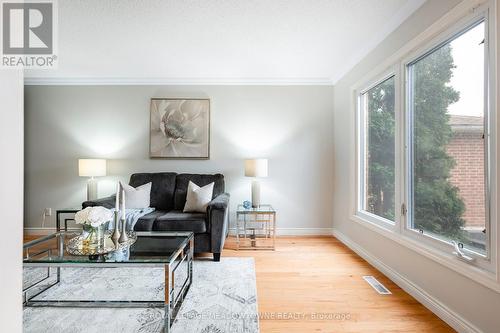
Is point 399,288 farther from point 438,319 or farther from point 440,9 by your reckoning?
point 440,9

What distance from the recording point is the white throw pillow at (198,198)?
345 cm

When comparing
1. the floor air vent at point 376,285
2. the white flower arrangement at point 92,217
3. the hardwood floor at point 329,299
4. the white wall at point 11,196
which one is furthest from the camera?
the floor air vent at point 376,285

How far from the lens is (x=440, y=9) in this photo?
199cm

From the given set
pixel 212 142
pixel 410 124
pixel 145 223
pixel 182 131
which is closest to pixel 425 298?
pixel 410 124

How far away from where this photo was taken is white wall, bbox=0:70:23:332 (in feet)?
2.15

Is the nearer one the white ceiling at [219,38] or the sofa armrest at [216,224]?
the white ceiling at [219,38]

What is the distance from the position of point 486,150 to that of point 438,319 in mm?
1210

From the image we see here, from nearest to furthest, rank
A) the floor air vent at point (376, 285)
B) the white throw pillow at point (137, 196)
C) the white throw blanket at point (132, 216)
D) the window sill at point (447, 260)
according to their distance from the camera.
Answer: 1. the window sill at point (447, 260)
2. the floor air vent at point (376, 285)
3. the white throw blanket at point (132, 216)
4. the white throw pillow at point (137, 196)

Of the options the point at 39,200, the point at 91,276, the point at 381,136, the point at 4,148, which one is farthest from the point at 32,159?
the point at 381,136

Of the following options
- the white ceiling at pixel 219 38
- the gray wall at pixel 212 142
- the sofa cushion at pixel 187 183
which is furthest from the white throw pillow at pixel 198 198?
the white ceiling at pixel 219 38

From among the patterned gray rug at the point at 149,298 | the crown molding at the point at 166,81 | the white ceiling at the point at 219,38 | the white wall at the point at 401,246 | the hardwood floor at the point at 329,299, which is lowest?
the hardwood floor at the point at 329,299

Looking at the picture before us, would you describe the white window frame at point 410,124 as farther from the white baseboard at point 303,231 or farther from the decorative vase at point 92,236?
the decorative vase at point 92,236

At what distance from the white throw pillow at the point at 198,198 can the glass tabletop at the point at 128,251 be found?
1017 mm

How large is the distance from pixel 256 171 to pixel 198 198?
34.2 inches
